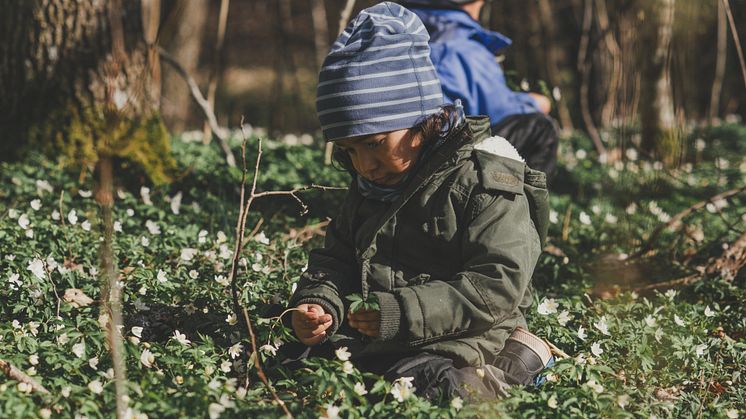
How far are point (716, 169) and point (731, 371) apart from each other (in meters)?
4.56

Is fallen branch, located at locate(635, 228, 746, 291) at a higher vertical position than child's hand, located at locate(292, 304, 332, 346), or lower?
lower

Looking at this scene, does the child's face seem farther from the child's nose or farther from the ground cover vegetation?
the ground cover vegetation

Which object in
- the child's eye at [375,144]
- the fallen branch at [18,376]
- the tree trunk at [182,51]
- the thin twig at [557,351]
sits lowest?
the tree trunk at [182,51]

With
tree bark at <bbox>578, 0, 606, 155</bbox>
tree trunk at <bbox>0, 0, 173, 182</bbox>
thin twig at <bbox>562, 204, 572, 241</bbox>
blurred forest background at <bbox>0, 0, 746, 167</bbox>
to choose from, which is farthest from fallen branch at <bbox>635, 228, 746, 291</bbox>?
tree bark at <bbox>578, 0, 606, 155</bbox>

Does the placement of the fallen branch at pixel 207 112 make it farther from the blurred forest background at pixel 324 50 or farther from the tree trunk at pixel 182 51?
the tree trunk at pixel 182 51

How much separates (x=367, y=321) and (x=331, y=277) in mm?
366

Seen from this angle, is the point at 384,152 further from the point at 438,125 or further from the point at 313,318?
the point at 313,318

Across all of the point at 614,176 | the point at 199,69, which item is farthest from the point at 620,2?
the point at 199,69

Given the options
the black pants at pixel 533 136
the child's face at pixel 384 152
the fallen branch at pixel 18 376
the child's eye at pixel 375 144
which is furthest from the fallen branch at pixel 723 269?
the fallen branch at pixel 18 376

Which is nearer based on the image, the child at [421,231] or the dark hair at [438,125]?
the child at [421,231]

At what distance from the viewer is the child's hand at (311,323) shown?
2.86m

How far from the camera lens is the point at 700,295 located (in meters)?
3.95

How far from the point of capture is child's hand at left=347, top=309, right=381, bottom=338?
2727 millimetres

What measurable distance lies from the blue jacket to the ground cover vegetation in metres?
0.87
